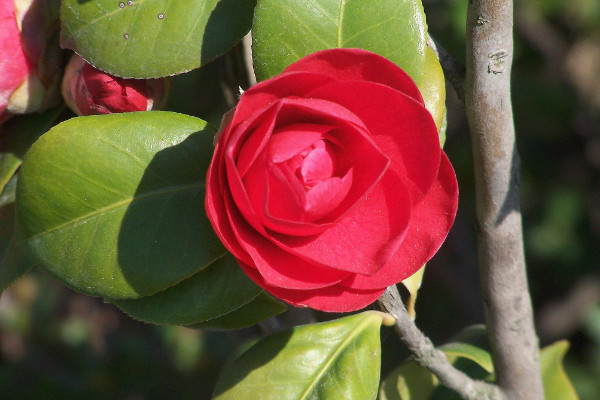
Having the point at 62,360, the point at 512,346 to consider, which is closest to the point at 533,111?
the point at 512,346

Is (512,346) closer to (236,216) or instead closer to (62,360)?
(236,216)

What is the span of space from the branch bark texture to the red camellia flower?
0.60 ft

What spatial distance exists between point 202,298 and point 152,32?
1.02ft

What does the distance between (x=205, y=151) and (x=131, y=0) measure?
210mm

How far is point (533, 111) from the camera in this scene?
8.37ft

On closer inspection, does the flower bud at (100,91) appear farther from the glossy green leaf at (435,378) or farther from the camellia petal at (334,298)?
the glossy green leaf at (435,378)

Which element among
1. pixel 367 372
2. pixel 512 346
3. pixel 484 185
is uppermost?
pixel 484 185

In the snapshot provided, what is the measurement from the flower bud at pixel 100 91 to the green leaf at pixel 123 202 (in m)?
0.09

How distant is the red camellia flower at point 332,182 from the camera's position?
63cm

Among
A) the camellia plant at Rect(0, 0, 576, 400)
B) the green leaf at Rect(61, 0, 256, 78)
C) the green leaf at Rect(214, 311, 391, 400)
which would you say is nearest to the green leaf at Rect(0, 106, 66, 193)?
the camellia plant at Rect(0, 0, 576, 400)

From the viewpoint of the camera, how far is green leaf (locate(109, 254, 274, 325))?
0.78 metres

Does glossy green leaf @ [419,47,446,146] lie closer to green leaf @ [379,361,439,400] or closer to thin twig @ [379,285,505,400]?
thin twig @ [379,285,505,400]

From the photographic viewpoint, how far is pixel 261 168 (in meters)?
0.64

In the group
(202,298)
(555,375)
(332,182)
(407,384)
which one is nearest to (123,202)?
(202,298)
